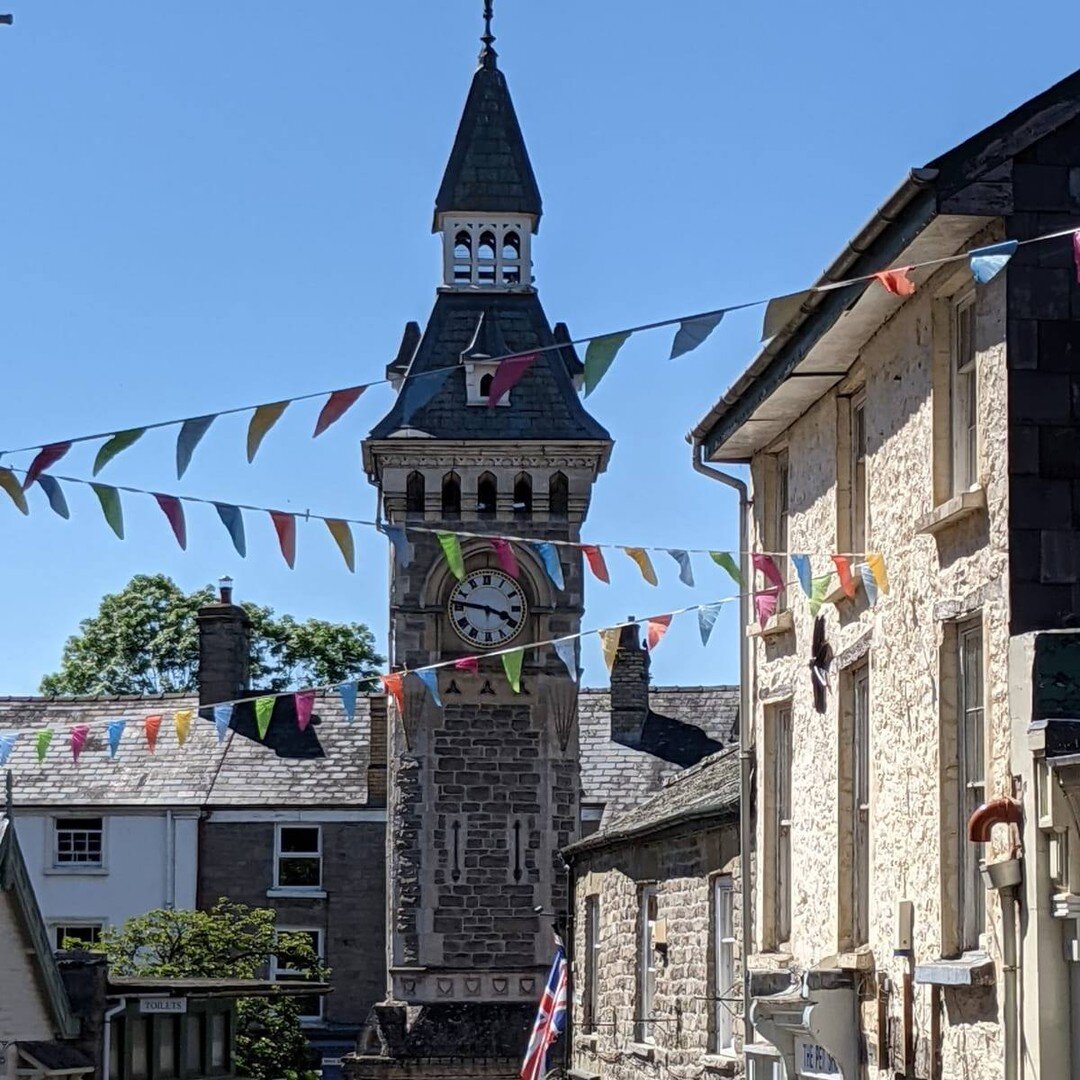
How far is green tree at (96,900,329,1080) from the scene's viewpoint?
118ft

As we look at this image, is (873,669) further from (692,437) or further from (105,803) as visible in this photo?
(105,803)

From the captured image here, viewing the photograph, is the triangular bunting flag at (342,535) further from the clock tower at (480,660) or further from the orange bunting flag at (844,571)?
the clock tower at (480,660)

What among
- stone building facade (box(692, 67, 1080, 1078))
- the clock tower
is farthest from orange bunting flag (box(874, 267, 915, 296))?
the clock tower

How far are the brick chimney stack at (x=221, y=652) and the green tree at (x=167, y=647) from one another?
14921 millimetres

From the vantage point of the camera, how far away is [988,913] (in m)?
11.6

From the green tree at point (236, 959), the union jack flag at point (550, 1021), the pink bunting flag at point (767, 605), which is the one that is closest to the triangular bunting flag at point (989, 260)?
the pink bunting flag at point (767, 605)

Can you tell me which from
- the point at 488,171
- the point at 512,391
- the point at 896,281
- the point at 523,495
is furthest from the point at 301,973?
the point at 896,281

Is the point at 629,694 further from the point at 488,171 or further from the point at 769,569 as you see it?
the point at 769,569

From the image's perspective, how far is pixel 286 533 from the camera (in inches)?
579

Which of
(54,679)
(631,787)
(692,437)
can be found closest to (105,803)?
(631,787)

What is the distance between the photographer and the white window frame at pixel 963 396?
1248 cm

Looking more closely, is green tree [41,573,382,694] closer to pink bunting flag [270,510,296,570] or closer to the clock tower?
the clock tower

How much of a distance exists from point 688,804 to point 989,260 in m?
9.80

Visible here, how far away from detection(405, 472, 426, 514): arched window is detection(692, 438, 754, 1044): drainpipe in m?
24.9
